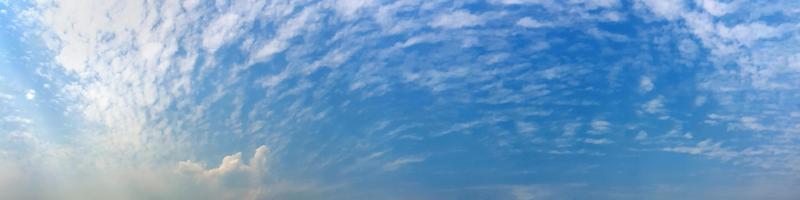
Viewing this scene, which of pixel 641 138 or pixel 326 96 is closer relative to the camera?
pixel 326 96

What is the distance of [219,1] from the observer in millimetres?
14156

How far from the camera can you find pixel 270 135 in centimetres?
2717

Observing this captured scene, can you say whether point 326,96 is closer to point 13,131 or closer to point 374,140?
point 374,140

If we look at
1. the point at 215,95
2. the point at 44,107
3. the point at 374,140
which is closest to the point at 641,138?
the point at 374,140

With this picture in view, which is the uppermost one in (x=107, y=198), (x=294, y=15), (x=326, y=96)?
(x=107, y=198)

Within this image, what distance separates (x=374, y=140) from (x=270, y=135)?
6.15 m

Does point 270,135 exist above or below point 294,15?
above

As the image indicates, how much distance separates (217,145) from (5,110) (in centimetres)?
1067

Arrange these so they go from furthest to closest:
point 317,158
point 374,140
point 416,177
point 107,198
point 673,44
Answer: point 107,198 → point 416,177 → point 317,158 → point 374,140 → point 673,44

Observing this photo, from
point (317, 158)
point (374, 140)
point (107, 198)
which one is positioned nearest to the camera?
point (374, 140)

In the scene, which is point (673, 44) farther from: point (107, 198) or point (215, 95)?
point (107, 198)

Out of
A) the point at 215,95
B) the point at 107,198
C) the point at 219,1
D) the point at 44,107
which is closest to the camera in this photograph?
the point at 219,1

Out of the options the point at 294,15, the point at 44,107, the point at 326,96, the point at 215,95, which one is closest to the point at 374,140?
the point at 326,96

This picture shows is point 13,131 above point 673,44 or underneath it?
above
